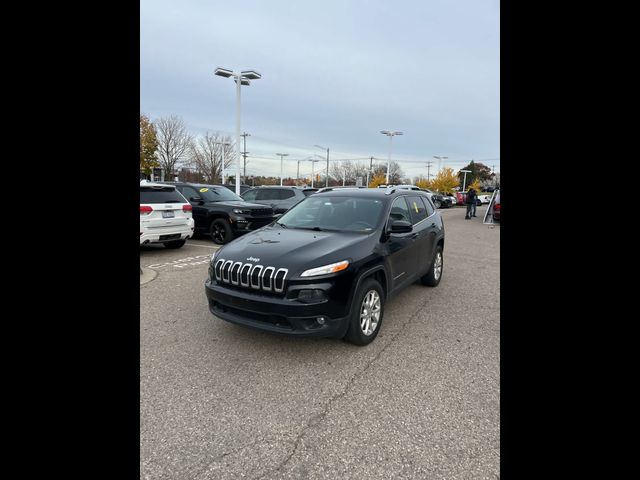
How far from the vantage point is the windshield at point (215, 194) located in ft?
34.4

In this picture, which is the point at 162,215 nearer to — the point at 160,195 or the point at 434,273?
the point at 160,195

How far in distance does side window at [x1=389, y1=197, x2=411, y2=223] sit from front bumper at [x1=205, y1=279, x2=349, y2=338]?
165 centimetres

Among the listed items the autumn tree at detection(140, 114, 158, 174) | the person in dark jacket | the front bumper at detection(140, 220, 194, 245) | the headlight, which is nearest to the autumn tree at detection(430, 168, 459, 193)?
the person in dark jacket

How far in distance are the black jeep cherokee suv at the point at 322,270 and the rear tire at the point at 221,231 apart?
5.29 m

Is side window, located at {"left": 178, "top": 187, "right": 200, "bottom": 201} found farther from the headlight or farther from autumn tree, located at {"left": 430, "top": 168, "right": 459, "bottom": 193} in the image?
autumn tree, located at {"left": 430, "top": 168, "right": 459, "bottom": 193}

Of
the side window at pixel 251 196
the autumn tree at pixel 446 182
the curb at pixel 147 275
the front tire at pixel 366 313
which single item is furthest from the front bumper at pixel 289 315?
the autumn tree at pixel 446 182

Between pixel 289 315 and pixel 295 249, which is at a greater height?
pixel 295 249

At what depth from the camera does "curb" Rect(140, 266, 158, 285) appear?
6.25 metres

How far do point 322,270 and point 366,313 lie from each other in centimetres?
77

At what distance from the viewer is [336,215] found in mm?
4707

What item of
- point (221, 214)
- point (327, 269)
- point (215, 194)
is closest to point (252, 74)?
point (215, 194)
